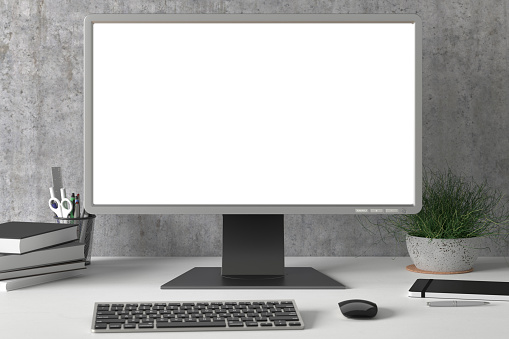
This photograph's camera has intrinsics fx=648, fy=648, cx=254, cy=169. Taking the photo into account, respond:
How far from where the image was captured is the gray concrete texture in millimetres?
1630

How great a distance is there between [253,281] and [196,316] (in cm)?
31

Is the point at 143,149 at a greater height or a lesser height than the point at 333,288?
greater

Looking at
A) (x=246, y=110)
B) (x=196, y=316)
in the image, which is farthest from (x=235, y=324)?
(x=246, y=110)

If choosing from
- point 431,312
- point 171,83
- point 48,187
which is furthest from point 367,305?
point 48,187

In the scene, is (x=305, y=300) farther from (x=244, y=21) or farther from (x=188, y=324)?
(x=244, y=21)

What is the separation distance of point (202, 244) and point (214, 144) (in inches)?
17.1

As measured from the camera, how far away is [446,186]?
1591 millimetres

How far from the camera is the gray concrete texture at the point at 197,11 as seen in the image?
163 cm

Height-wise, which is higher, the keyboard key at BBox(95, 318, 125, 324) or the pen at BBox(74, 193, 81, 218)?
the pen at BBox(74, 193, 81, 218)

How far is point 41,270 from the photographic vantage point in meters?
1.31

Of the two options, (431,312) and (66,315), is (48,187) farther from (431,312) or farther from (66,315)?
(431,312)

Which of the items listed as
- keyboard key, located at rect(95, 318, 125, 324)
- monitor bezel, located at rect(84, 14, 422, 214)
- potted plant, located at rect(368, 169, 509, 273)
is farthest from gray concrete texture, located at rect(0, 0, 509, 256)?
keyboard key, located at rect(95, 318, 125, 324)

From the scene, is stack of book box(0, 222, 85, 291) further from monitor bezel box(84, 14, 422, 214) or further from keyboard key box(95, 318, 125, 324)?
keyboard key box(95, 318, 125, 324)

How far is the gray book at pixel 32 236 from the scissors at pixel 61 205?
0.30 ft
